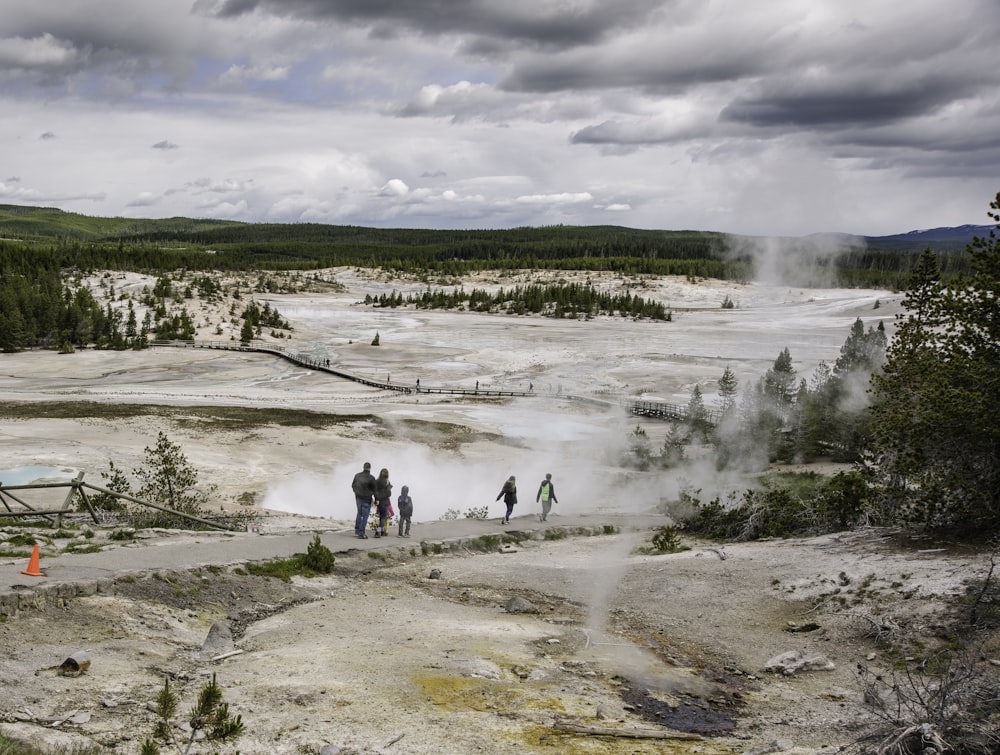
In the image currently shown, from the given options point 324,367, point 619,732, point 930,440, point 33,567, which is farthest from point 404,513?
point 324,367

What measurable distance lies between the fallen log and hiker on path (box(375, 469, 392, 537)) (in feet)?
27.3

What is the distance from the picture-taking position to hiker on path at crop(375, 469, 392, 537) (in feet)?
51.8

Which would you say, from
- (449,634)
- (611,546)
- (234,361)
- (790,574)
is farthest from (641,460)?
(234,361)

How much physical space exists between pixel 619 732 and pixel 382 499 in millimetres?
8916

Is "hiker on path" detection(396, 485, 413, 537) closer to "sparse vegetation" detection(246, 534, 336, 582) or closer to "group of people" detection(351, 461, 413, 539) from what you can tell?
"group of people" detection(351, 461, 413, 539)

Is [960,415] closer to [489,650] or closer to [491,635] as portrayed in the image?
[491,635]

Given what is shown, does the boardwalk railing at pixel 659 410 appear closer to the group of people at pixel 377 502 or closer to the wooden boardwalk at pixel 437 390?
the wooden boardwalk at pixel 437 390

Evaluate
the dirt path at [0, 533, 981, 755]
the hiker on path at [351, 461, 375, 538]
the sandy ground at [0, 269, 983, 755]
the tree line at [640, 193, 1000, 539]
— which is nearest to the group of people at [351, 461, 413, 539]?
the hiker on path at [351, 461, 375, 538]

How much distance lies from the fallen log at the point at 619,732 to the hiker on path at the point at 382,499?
832cm

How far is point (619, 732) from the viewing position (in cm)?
786

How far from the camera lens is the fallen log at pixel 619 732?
308 inches

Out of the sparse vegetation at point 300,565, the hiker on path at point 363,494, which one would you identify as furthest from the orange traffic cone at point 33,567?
the hiker on path at point 363,494

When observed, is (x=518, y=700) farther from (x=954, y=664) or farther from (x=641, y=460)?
(x=641, y=460)

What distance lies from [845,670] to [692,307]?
105 metres
